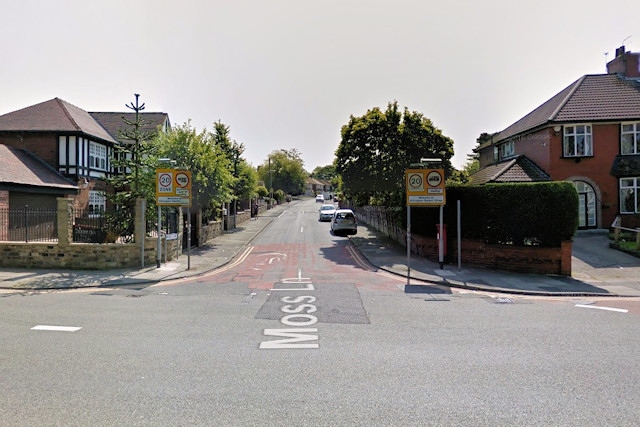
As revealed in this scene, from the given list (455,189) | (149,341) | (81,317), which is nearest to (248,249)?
(455,189)

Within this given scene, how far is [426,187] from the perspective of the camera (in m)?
14.8

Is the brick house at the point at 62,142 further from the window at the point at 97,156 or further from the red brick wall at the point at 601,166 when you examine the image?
the red brick wall at the point at 601,166

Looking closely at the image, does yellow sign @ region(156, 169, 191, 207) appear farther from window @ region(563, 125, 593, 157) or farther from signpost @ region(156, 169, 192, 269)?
window @ region(563, 125, 593, 157)

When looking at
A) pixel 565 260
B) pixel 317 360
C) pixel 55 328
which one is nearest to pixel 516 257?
pixel 565 260

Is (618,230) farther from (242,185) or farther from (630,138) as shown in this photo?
(242,185)

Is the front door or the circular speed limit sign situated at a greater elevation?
the circular speed limit sign

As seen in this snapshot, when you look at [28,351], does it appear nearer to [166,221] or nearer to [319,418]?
[319,418]

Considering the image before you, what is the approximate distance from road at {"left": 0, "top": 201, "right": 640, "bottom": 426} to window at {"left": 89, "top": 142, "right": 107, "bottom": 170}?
817 inches

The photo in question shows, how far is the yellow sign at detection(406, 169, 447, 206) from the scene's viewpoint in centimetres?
1470

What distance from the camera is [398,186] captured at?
899 inches

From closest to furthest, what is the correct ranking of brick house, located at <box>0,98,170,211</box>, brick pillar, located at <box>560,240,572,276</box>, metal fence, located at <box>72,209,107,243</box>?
1. brick pillar, located at <box>560,240,572,276</box>
2. metal fence, located at <box>72,209,107,243</box>
3. brick house, located at <box>0,98,170,211</box>

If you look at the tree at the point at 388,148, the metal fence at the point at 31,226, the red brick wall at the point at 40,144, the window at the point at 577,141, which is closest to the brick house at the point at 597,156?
the window at the point at 577,141

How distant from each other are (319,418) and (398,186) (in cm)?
1955

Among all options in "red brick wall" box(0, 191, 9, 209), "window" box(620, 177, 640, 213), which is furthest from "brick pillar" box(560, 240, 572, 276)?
"red brick wall" box(0, 191, 9, 209)
